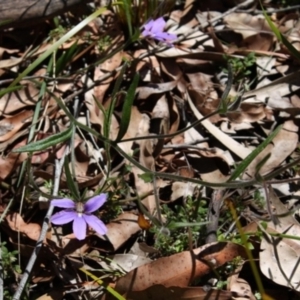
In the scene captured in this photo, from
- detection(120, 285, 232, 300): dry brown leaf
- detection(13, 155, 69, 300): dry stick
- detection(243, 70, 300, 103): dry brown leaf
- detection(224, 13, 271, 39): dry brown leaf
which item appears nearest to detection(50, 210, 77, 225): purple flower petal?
detection(13, 155, 69, 300): dry stick

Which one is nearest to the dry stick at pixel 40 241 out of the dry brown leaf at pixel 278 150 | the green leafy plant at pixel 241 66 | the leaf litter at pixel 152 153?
the leaf litter at pixel 152 153

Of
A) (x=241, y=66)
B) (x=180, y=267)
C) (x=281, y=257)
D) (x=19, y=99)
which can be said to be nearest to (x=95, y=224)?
(x=180, y=267)

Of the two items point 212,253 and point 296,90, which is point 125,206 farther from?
point 296,90

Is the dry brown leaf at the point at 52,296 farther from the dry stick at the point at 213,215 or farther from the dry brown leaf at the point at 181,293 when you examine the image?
the dry stick at the point at 213,215

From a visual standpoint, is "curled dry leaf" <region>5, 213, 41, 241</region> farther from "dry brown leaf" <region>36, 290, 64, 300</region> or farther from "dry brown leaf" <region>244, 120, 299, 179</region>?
"dry brown leaf" <region>244, 120, 299, 179</region>

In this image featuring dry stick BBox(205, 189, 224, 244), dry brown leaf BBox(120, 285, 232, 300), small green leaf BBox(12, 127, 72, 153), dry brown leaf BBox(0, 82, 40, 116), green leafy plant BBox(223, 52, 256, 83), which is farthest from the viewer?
green leafy plant BBox(223, 52, 256, 83)

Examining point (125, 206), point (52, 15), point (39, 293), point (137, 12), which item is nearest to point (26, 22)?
point (52, 15)

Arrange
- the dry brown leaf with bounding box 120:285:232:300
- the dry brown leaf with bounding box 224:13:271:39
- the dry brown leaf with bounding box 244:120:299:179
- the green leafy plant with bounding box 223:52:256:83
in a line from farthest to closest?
the dry brown leaf with bounding box 224:13:271:39
the green leafy plant with bounding box 223:52:256:83
the dry brown leaf with bounding box 244:120:299:179
the dry brown leaf with bounding box 120:285:232:300

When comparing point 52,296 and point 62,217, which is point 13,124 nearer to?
point 62,217
